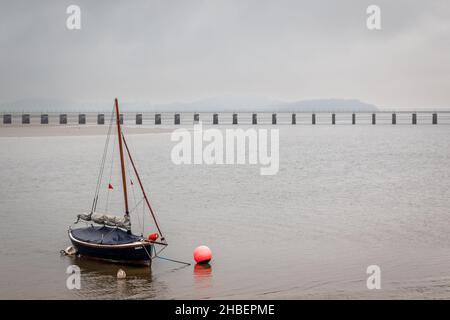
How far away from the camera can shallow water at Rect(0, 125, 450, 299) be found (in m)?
18.5

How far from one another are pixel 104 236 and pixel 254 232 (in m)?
6.81

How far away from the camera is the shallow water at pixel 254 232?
18.5 metres

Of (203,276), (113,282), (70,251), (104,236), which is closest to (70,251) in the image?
(70,251)

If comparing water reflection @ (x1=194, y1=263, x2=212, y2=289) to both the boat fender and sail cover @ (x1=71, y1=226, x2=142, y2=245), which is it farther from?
the boat fender

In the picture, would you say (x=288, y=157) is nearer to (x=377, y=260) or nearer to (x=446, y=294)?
(x=377, y=260)

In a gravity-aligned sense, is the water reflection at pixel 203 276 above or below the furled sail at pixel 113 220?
below

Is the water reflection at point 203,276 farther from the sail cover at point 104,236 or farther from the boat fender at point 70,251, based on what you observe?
the boat fender at point 70,251

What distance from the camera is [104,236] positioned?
21.5m

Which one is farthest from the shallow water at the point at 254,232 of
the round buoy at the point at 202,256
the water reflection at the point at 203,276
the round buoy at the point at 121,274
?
the round buoy at the point at 202,256

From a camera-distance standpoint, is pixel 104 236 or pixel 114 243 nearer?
pixel 114 243

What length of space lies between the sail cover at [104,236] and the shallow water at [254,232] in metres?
0.76

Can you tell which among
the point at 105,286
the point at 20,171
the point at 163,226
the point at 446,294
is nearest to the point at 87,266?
the point at 105,286

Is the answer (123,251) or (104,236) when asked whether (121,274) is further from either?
(104,236)

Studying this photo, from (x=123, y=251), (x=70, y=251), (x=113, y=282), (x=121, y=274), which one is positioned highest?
(x=123, y=251)
